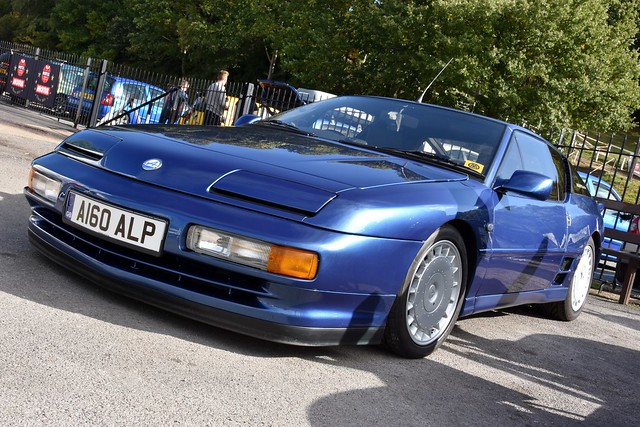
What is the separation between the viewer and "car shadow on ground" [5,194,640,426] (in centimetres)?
337

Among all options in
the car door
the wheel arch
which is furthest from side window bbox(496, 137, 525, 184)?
the wheel arch

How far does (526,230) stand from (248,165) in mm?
2079

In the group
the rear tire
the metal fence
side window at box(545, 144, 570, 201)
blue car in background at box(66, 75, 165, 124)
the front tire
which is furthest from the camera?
blue car in background at box(66, 75, 165, 124)

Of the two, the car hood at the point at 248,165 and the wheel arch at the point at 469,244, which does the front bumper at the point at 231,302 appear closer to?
the car hood at the point at 248,165

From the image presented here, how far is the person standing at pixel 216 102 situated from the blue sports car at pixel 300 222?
10384mm

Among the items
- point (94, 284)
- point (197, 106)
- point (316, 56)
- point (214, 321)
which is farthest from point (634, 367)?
point (316, 56)

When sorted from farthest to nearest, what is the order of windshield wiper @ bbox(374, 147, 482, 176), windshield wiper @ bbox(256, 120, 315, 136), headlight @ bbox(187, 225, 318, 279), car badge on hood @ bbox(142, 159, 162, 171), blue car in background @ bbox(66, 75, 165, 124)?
blue car in background @ bbox(66, 75, 165, 124) < windshield wiper @ bbox(256, 120, 315, 136) < windshield wiper @ bbox(374, 147, 482, 176) < car badge on hood @ bbox(142, 159, 162, 171) < headlight @ bbox(187, 225, 318, 279)

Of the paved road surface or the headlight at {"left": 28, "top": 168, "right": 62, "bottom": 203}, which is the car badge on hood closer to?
the headlight at {"left": 28, "top": 168, "right": 62, "bottom": 203}

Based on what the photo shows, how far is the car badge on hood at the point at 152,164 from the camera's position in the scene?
3.73m

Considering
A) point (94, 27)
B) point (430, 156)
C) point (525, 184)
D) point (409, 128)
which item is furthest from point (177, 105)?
point (94, 27)

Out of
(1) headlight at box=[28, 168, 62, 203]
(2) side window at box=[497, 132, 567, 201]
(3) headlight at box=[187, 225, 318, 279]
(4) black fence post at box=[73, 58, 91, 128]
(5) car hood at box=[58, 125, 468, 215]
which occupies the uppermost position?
(2) side window at box=[497, 132, 567, 201]

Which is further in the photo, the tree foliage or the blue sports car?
the tree foliage

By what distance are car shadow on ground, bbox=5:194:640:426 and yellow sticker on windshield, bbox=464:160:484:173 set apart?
1060mm

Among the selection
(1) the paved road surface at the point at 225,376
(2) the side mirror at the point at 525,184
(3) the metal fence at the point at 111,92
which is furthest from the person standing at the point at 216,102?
(2) the side mirror at the point at 525,184
